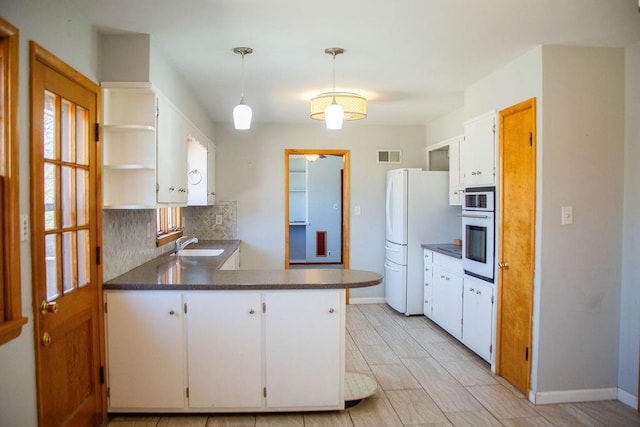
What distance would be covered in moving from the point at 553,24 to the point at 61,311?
304cm

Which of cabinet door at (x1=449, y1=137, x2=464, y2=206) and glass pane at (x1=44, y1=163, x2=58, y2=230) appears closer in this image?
glass pane at (x1=44, y1=163, x2=58, y2=230)

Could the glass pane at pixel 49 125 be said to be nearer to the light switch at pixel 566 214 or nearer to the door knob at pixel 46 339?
the door knob at pixel 46 339

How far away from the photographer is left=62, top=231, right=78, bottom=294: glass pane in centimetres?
214

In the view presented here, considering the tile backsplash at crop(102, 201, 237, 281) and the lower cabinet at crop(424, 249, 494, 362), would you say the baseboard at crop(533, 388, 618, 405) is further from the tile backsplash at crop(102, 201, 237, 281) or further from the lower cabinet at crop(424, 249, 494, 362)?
the tile backsplash at crop(102, 201, 237, 281)

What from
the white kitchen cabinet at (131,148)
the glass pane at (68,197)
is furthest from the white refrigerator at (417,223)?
the glass pane at (68,197)

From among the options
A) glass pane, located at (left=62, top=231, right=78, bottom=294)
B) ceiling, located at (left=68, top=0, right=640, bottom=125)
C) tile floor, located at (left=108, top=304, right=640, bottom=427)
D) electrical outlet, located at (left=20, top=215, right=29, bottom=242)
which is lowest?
tile floor, located at (left=108, top=304, right=640, bottom=427)

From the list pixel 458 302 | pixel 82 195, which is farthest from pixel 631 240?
pixel 82 195

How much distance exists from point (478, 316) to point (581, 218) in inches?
46.7

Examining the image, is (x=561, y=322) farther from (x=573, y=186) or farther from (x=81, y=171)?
(x=81, y=171)

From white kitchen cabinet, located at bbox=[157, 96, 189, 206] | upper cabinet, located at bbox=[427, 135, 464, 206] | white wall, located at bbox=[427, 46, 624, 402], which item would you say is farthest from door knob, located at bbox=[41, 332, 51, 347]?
upper cabinet, located at bbox=[427, 135, 464, 206]

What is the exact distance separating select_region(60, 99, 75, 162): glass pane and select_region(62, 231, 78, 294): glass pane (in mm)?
392

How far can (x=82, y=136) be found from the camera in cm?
231

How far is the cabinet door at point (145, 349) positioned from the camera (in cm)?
253

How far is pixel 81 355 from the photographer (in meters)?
2.32
